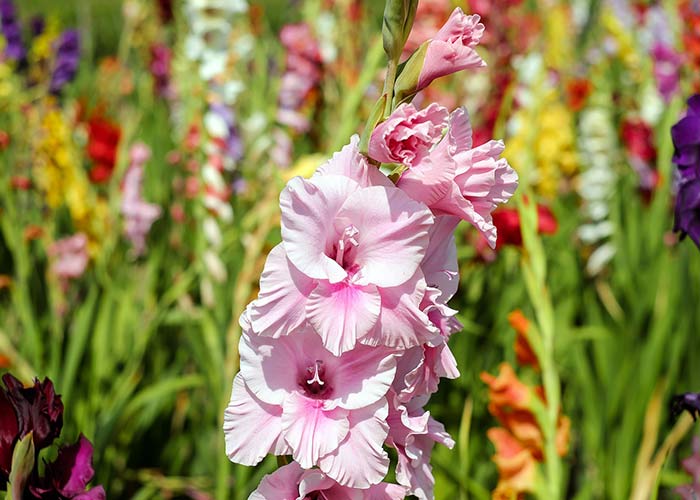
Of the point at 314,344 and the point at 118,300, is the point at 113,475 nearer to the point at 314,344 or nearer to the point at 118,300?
the point at 118,300

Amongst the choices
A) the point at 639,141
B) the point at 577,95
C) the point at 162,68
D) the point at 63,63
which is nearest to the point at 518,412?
the point at 639,141

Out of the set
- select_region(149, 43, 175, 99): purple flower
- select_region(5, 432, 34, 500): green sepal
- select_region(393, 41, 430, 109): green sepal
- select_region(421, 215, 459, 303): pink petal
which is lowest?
select_region(149, 43, 175, 99): purple flower

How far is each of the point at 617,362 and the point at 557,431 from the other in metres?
0.90

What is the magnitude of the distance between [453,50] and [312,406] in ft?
0.84

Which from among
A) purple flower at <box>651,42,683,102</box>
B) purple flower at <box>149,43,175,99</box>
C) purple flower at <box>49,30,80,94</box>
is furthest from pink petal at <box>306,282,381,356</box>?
purple flower at <box>149,43,175,99</box>

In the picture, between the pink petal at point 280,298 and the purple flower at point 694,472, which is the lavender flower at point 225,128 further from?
the pink petal at point 280,298

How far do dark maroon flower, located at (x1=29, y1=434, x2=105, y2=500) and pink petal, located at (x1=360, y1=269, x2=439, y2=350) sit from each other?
0.23 m

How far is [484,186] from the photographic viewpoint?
22.2 inches

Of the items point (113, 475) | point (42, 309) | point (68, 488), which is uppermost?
point (68, 488)

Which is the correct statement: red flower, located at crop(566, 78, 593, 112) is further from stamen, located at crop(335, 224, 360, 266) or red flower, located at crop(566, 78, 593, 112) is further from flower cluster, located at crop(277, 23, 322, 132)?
stamen, located at crop(335, 224, 360, 266)

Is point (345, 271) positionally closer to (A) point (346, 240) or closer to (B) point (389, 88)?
(A) point (346, 240)

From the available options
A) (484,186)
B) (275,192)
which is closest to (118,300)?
(275,192)

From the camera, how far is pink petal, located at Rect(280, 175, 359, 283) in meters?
0.54

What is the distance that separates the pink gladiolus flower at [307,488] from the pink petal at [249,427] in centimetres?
2
